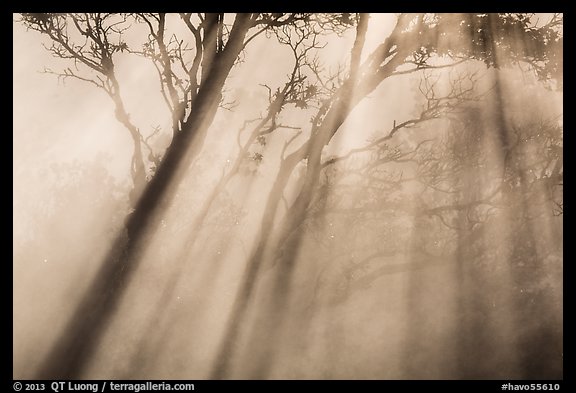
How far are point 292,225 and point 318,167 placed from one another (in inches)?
68.4

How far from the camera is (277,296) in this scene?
11.9 meters

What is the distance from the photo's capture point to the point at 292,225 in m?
10.4

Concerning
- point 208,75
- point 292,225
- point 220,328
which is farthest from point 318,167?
point 220,328

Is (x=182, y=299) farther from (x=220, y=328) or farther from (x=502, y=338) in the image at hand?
(x=502, y=338)
